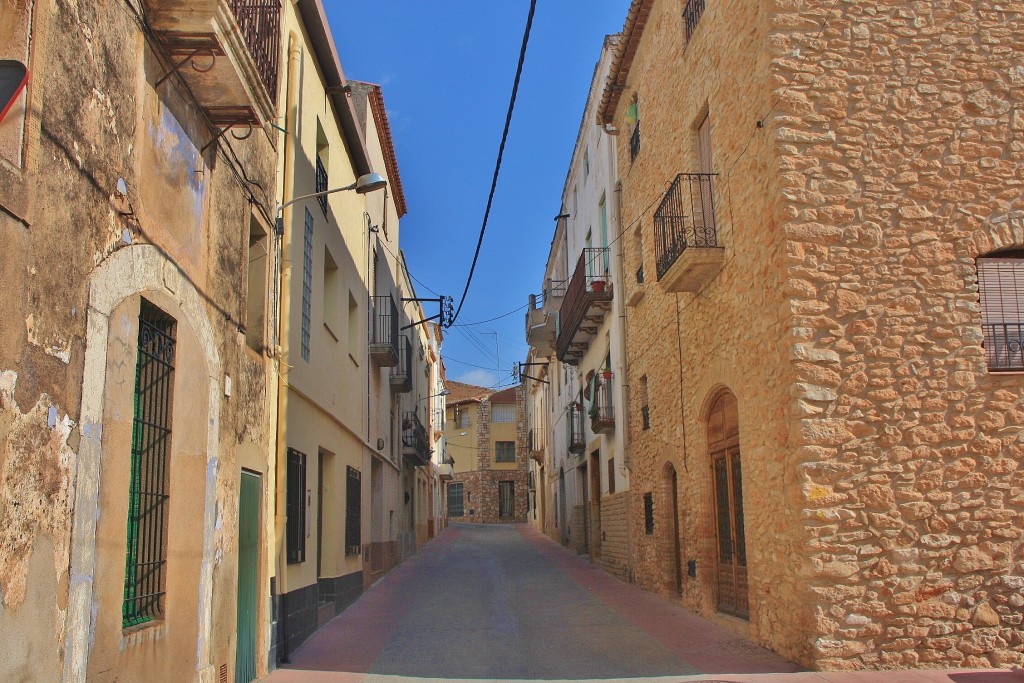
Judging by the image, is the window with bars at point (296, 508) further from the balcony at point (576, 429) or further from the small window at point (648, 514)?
the balcony at point (576, 429)

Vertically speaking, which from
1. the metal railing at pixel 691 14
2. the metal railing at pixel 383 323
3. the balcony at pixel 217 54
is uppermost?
the metal railing at pixel 691 14

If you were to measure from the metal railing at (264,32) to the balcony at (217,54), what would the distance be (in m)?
0.02

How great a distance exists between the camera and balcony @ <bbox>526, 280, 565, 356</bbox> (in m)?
27.6

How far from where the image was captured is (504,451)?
5600cm

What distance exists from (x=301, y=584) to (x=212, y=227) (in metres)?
5.11

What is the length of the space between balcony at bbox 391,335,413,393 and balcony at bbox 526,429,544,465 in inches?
501

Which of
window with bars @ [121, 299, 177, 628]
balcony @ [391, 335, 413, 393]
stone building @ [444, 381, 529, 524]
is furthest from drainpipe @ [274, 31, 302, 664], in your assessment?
stone building @ [444, 381, 529, 524]

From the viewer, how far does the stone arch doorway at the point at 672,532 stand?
1421 cm

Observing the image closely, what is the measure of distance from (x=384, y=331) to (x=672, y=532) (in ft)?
28.1

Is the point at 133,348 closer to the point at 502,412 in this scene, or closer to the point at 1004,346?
the point at 1004,346

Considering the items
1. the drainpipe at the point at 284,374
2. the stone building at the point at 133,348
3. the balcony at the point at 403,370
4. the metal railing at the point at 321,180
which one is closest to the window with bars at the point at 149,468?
the stone building at the point at 133,348

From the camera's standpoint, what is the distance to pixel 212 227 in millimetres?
7383

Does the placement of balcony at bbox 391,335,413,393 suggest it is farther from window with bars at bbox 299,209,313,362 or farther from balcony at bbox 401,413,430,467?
window with bars at bbox 299,209,313,362

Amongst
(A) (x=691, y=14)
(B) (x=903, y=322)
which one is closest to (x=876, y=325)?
(B) (x=903, y=322)
